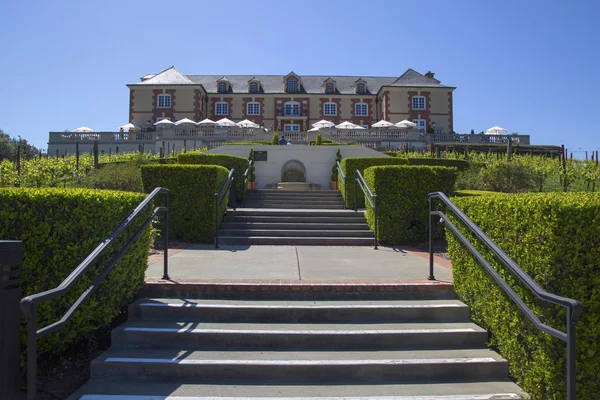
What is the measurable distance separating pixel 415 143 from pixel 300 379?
32.0 m

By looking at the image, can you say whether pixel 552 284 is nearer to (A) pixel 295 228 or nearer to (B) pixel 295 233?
(B) pixel 295 233

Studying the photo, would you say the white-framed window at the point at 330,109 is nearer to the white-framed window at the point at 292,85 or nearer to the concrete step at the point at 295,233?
the white-framed window at the point at 292,85

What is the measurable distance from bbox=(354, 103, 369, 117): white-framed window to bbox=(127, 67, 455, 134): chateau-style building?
0.12 metres

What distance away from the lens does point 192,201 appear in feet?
29.9

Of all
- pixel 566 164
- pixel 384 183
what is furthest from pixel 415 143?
pixel 384 183

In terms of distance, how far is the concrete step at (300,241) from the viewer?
9.09m

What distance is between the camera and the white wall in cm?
1981

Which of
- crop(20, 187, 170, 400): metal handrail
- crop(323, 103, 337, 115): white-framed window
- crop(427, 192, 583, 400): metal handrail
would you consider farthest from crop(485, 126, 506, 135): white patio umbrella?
crop(20, 187, 170, 400): metal handrail

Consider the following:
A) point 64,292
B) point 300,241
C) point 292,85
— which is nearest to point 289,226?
point 300,241

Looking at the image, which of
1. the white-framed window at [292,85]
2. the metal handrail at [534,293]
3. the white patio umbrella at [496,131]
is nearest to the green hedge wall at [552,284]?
the metal handrail at [534,293]

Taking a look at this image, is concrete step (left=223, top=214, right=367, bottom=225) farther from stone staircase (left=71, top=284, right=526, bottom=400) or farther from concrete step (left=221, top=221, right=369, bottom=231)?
stone staircase (left=71, top=284, right=526, bottom=400)

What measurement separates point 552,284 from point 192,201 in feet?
24.1

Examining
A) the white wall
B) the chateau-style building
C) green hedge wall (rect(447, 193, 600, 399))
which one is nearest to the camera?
green hedge wall (rect(447, 193, 600, 399))

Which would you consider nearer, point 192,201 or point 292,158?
point 192,201
